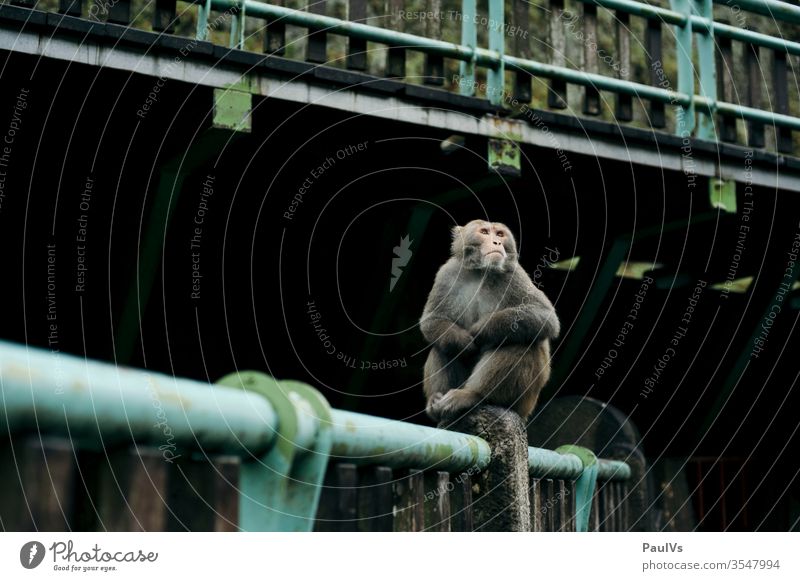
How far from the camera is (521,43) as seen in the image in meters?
4.49

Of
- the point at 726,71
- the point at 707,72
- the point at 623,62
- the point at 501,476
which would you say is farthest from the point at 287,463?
the point at 726,71

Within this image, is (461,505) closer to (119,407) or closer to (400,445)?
(400,445)

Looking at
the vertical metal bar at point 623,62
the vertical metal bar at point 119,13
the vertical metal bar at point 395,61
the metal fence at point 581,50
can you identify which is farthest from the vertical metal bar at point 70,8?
the vertical metal bar at point 623,62

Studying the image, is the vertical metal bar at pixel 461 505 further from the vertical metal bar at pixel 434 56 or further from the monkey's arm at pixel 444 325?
the vertical metal bar at pixel 434 56

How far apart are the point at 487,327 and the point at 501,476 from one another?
1.27 meters

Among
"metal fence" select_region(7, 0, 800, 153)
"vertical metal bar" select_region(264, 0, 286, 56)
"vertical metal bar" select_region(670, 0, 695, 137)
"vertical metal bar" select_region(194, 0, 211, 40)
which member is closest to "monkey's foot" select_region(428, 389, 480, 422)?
"metal fence" select_region(7, 0, 800, 153)

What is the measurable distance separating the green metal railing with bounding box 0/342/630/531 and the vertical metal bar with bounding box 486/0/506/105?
2523 millimetres

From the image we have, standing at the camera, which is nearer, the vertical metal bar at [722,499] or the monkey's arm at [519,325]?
the monkey's arm at [519,325]

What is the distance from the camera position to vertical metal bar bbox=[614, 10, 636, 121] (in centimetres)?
464

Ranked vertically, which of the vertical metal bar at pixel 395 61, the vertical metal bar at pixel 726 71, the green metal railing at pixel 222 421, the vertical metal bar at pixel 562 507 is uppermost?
the vertical metal bar at pixel 726 71

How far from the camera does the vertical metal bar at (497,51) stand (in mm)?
4292

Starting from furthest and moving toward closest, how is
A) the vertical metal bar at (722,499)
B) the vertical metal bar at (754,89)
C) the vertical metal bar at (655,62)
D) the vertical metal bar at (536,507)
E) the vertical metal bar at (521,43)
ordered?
the vertical metal bar at (722,499), the vertical metal bar at (754,89), the vertical metal bar at (655,62), the vertical metal bar at (521,43), the vertical metal bar at (536,507)

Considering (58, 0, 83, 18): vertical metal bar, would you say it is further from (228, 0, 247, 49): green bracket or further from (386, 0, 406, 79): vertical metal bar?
(386, 0, 406, 79): vertical metal bar

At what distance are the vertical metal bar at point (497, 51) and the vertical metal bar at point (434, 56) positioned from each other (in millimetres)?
208
